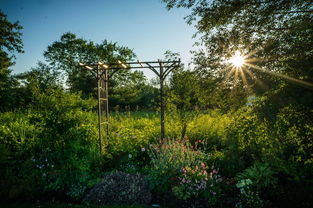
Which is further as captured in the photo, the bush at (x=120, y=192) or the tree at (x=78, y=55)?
the tree at (x=78, y=55)

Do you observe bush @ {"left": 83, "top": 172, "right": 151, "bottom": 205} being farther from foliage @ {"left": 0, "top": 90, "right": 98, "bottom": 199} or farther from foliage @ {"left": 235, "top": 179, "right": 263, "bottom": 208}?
foliage @ {"left": 235, "top": 179, "right": 263, "bottom": 208}

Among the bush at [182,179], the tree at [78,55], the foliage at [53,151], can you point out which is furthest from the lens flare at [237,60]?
the tree at [78,55]

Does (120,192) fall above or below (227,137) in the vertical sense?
below

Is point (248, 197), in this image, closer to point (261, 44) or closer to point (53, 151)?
point (261, 44)

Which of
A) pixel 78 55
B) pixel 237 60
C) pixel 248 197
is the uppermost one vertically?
pixel 78 55

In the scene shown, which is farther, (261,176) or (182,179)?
(182,179)

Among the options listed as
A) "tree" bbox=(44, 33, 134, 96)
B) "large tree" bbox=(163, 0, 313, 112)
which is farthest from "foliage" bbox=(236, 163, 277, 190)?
"tree" bbox=(44, 33, 134, 96)

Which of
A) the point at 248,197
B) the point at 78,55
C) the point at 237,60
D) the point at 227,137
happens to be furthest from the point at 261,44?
the point at 78,55

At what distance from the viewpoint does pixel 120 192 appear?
3.32 metres

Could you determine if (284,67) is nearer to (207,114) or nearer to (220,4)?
(220,4)

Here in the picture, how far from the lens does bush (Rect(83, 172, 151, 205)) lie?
321 centimetres

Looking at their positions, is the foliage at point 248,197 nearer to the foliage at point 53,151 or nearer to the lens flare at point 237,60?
the lens flare at point 237,60

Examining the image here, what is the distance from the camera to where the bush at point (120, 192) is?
10.5 feet

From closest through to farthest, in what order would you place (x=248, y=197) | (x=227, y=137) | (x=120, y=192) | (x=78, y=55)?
(x=248, y=197), (x=120, y=192), (x=227, y=137), (x=78, y=55)
